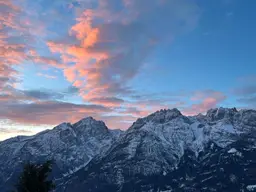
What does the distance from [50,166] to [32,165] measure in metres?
2.83

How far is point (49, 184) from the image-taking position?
58.7 metres

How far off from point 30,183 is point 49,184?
2957 mm

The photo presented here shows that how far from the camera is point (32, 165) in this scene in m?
59.3

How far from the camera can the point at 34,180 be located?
5769 cm

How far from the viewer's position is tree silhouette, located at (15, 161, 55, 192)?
5753 centimetres

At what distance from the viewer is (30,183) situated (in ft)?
189

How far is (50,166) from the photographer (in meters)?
59.8

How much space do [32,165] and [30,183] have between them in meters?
3.03

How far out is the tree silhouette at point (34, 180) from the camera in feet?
189

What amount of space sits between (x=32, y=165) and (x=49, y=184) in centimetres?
411
